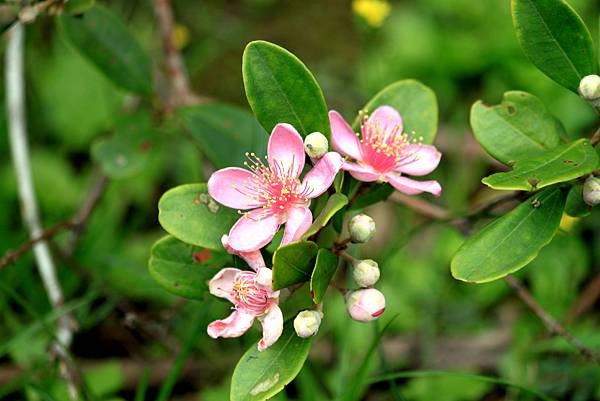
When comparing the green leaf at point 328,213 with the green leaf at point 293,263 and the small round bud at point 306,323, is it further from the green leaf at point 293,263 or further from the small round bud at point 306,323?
the small round bud at point 306,323

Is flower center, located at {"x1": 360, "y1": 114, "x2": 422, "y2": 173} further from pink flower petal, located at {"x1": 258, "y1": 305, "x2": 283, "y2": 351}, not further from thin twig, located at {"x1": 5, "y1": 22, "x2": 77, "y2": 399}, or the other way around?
thin twig, located at {"x1": 5, "y1": 22, "x2": 77, "y2": 399}

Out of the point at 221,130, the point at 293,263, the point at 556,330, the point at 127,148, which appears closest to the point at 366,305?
the point at 293,263

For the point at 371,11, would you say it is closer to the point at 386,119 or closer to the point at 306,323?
the point at 386,119

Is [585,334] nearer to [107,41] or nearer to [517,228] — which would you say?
[517,228]

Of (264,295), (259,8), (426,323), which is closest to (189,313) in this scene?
(426,323)

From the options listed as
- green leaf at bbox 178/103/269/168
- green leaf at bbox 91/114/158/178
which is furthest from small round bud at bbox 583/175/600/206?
green leaf at bbox 91/114/158/178

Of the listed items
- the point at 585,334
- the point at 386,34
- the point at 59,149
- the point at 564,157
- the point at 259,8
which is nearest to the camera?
the point at 564,157

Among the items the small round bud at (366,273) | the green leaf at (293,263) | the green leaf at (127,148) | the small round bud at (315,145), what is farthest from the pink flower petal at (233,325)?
the green leaf at (127,148)
